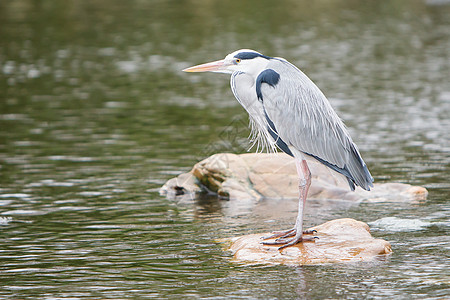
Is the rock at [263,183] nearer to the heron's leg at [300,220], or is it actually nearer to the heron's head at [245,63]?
the heron's leg at [300,220]

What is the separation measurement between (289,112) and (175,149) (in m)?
7.77

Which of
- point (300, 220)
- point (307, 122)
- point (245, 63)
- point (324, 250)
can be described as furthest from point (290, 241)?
point (245, 63)

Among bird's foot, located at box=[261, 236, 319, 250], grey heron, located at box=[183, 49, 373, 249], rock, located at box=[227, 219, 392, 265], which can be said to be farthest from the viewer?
grey heron, located at box=[183, 49, 373, 249]

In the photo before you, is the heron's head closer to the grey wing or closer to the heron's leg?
the grey wing

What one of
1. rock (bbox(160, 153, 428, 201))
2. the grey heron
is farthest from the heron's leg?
rock (bbox(160, 153, 428, 201))

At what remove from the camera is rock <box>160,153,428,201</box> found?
13648mm

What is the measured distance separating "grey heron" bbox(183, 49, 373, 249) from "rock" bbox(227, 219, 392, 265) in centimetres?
14

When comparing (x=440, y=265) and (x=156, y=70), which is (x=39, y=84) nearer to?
(x=156, y=70)

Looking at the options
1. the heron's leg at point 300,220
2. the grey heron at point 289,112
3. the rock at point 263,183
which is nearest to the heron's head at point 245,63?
the grey heron at point 289,112

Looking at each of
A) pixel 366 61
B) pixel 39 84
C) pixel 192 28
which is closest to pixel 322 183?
pixel 39 84

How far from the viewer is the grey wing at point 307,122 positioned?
1002cm

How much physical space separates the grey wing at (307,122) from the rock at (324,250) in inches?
30.8

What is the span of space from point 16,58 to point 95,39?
5.91m

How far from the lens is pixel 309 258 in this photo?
9617 mm
